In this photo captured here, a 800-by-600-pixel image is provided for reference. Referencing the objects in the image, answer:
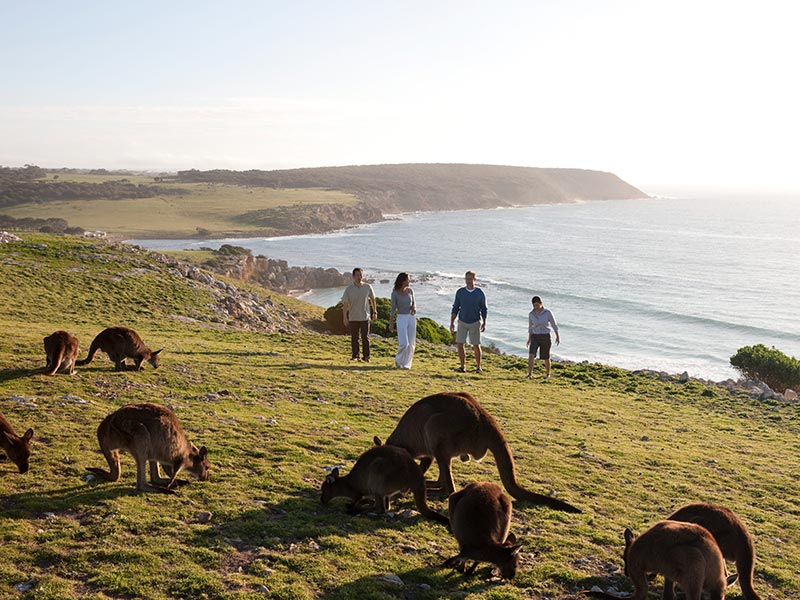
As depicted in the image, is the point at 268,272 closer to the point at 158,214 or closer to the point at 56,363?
→ the point at 56,363

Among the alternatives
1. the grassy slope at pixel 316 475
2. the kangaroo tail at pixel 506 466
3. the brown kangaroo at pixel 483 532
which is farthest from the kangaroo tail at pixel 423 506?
the kangaroo tail at pixel 506 466

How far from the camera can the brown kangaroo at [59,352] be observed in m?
13.5

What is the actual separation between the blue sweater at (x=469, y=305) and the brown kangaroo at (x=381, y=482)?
11969mm

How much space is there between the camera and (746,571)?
24.4 ft

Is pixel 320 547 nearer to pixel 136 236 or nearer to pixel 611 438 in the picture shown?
pixel 611 438

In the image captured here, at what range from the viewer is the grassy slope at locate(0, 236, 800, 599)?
6953 millimetres

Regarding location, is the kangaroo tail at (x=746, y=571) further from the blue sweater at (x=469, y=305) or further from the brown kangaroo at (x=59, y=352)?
the blue sweater at (x=469, y=305)

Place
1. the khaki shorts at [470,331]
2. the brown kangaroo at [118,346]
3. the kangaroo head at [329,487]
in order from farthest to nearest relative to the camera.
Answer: the khaki shorts at [470,331] < the brown kangaroo at [118,346] < the kangaroo head at [329,487]

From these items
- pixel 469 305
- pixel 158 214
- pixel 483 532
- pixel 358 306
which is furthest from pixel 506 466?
pixel 158 214

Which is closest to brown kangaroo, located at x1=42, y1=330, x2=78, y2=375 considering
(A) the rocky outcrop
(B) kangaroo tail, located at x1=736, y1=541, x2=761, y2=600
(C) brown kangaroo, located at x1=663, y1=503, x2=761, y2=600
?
(C) brown kangaroo, located at x1=663, y1=503, x2=761, y2=600

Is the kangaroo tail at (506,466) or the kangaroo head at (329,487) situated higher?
the kangaroo tail at (506,466)

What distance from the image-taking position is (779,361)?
1342 inches

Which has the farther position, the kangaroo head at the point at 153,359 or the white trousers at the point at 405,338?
the white trousers at the point at 405,338

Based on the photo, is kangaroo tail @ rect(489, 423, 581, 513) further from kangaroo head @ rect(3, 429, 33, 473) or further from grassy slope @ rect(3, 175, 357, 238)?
grassy slope @ rect(3, 175, 357, 238)
